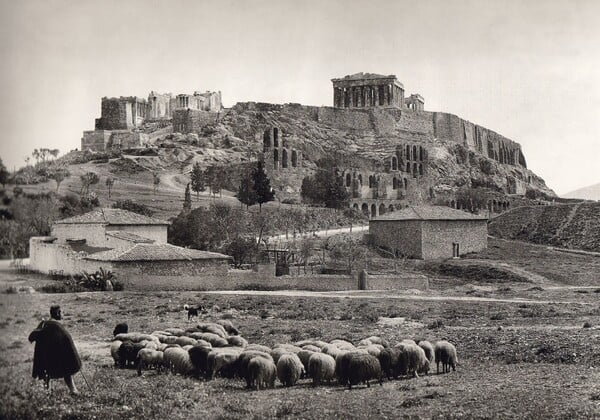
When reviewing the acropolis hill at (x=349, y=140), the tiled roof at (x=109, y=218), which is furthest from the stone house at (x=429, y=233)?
the acropolis hill at (x=349, y=140)

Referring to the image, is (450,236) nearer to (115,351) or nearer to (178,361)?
(115,351)

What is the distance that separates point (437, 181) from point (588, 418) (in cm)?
9338

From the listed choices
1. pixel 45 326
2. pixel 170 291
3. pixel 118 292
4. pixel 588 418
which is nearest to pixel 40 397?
pixel 45 326

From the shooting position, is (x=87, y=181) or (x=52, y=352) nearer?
(x=52, y=352)

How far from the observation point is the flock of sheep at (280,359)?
14.5 m

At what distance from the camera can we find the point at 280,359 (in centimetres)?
1461

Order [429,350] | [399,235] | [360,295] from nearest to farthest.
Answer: [429,350] → [360,295] → [399,235]

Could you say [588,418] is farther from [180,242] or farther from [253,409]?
[180,242]

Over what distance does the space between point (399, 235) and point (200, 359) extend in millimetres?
37778

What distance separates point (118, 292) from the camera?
26.7 metres

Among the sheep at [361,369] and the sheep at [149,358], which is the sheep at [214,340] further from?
the sheep at [361,369]

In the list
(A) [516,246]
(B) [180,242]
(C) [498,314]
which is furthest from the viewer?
(A) [516,246]

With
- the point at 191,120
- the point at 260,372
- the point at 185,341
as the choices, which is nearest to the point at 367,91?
the point at 191,120

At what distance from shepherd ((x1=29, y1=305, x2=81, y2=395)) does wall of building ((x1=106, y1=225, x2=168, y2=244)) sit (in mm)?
23314
